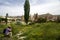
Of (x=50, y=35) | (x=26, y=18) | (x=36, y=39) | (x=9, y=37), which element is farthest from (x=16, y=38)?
(x=26, y=18)

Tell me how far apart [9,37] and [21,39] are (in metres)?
1.82

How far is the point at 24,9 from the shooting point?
33469 millimetres

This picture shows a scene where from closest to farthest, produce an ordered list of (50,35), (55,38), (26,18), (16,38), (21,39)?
(55,38) < (50,35) < (21,39) < (16,38) < (26,18)

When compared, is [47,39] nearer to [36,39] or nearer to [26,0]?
[36,39]

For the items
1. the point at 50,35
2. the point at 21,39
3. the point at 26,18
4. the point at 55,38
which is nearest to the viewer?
the point at 55,38

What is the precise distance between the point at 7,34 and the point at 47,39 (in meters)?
4.84

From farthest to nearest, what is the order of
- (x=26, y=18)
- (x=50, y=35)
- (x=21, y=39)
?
1. (x=26, y=18)
2. (x=21, y=39)
3. (x=50, y=35)

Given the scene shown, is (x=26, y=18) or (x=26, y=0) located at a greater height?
(x=26, y=0)

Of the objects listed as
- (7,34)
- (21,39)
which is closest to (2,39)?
(7,34)

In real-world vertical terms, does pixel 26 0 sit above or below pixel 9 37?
above

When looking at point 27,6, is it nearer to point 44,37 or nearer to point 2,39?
point 2,39

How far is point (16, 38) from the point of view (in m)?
15.4

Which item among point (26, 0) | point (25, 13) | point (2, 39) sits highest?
point (26, 0)

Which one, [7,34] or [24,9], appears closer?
[7,34]
